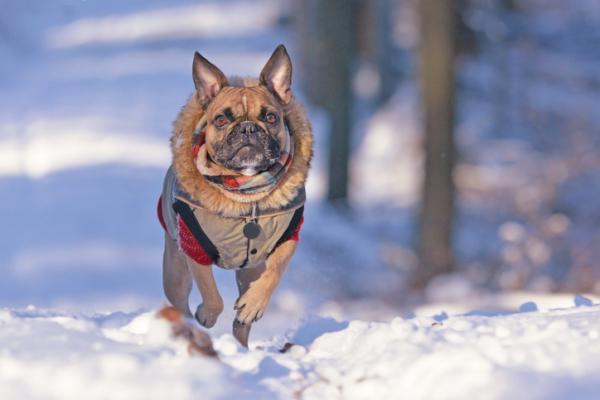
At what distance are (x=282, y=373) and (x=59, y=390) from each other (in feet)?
3.32

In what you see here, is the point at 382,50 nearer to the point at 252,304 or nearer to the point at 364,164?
the point at 364,164

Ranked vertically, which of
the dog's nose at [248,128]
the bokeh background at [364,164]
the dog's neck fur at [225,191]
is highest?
the dog's nose at [248,128]

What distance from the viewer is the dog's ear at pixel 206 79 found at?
18.8 feet

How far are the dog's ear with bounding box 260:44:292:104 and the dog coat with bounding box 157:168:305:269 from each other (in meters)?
0.65

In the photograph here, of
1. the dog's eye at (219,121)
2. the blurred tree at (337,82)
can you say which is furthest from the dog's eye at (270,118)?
the blurred tree at (337,82)

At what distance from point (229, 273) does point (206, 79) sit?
21.1ft

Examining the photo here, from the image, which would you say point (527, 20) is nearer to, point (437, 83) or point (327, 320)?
point (437, 83)

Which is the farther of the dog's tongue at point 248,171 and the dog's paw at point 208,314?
the dog's paw at point 208,314

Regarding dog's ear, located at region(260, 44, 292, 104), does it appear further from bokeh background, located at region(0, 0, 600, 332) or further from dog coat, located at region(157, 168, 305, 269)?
bokeh background, located at region(0, 0, 600, 332)

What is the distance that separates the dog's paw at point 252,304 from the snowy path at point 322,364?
0.57 m

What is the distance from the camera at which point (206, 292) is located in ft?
18.7

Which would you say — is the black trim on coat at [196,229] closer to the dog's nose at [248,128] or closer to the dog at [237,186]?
the dog at [237,186]

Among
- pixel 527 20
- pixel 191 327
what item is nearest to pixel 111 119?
pixel 191 327

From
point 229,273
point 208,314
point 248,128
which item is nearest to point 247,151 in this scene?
point 248,128
